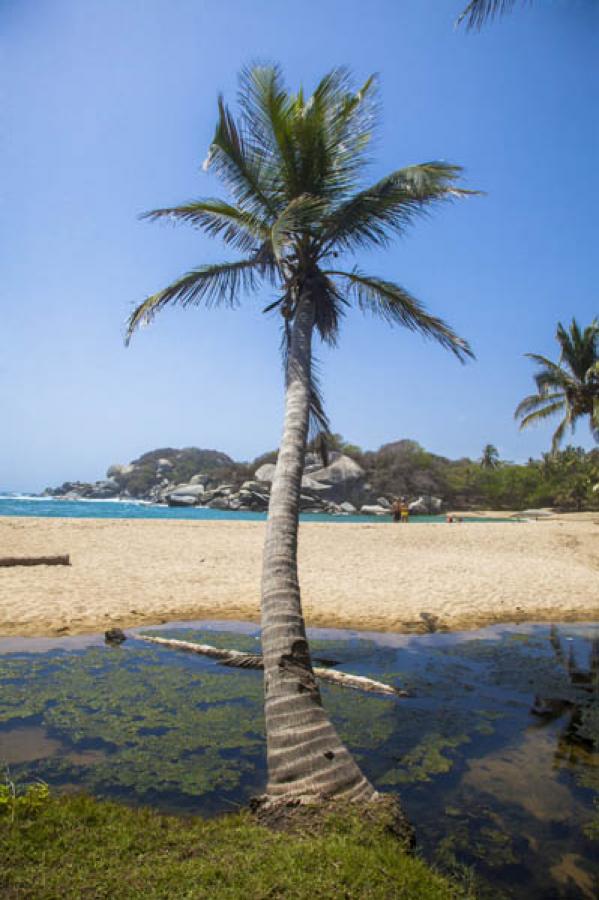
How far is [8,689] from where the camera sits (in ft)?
23.1

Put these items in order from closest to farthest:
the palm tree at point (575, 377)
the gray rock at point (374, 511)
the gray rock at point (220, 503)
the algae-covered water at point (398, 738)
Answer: the algae-covered water at point (398, 738) → the palm tree at point (575, 377) → the gray rock at point (374, 511) → the gray rock at point (220, 503)

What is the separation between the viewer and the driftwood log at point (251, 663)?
749 centimetres

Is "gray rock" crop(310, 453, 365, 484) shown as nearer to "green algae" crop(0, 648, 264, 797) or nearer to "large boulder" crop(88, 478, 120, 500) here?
"green algae" crop(0, 648, 264, 797)

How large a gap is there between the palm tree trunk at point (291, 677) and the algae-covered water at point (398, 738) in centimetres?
73

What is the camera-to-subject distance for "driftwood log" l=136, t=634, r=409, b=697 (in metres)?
7.49

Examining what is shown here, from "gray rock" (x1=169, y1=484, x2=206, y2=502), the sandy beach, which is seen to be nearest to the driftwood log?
the sandy beach

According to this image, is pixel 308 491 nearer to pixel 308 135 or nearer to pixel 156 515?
pixel 156 515

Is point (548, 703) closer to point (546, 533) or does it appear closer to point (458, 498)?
point (546, 533)

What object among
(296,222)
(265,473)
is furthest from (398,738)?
(265,473)

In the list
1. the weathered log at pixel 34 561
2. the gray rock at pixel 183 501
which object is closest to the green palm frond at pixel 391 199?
the weathered log at pixel 34 561

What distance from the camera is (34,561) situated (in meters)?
15.6

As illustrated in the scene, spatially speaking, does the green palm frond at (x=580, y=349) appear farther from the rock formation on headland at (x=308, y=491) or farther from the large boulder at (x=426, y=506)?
the large boulder at (x=426, y=506)

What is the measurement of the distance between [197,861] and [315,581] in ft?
40.7

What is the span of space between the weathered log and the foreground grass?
13.0 m
